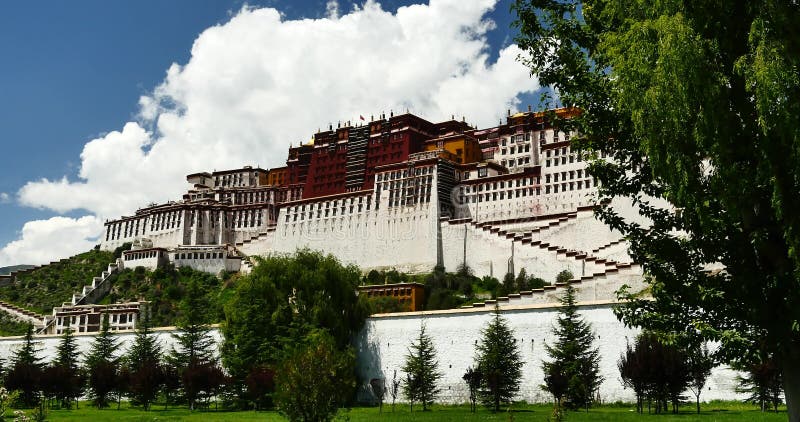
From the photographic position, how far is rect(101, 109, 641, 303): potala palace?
68562 mm

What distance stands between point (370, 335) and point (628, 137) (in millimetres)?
25043

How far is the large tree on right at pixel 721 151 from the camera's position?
9531 mm

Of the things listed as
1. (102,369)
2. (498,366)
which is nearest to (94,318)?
(102,369)

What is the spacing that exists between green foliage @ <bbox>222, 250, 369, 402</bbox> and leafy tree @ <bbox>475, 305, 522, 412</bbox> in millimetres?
8153

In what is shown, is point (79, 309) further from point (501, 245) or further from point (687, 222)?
point (687, 222)

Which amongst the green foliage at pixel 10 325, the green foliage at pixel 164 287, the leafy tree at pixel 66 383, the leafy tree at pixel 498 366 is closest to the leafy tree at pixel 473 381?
the leafy tree at pixel 498 366

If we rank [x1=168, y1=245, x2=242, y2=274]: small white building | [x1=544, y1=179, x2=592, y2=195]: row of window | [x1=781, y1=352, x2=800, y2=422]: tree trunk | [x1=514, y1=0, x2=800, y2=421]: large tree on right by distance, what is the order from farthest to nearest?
[x1=168, y1=245, x2=242, y2=274]: small white building → [x1=544, y1=179, x2=592, y2=195]: row of window → [x1=781, y1=352, x2=800, y2=422]: tree trunk → [x1=514, y1=0, x2=800, y2=421]: large tree on right

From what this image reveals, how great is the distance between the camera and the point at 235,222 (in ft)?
348

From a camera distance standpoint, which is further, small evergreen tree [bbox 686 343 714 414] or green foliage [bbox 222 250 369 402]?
green foliage [bbox 222 250 369 402]

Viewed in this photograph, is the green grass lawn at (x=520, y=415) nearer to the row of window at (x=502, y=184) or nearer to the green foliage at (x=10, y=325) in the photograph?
the row of window at (x=502, y=184)

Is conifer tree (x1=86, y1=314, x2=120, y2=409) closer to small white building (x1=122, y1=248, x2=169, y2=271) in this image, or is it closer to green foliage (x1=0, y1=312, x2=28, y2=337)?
green foliage (x1=0, y1=312, x2=28, y2=337)

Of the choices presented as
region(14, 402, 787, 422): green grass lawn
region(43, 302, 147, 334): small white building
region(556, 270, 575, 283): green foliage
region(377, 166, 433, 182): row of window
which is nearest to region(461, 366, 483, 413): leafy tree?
region(14, 402, 787, 422): green grass lawn

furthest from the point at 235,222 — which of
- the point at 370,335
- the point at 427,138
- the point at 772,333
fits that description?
the point at 772,333

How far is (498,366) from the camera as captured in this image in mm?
29000
